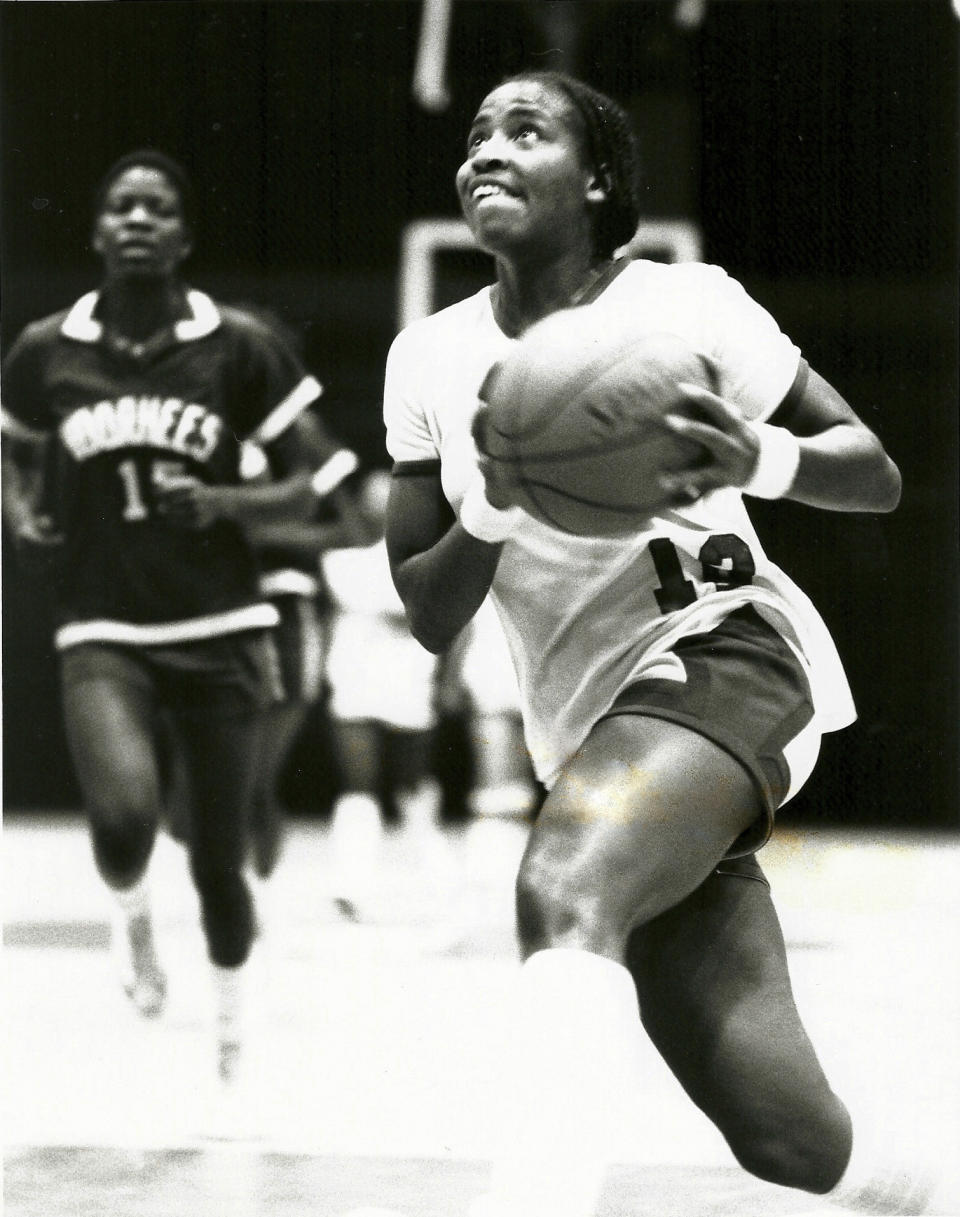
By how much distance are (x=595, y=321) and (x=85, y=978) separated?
13.1ft

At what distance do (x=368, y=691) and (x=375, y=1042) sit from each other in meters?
2.45

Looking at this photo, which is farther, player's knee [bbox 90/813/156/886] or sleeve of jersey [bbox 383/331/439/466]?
player's knee [bbox 90/813/156/886]

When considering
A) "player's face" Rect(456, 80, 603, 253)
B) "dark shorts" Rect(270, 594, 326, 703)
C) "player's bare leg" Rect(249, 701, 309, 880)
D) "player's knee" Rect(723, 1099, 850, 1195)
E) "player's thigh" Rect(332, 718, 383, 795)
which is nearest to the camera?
"player's knee" Rect(723, 1099, 850, 1195)

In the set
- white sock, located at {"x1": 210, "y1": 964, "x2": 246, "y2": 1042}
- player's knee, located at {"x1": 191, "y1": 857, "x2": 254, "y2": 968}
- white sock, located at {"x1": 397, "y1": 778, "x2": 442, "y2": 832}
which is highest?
player's knee, located at {"x1": 191, "y1": 857, "x2": 254, "y2": 968}

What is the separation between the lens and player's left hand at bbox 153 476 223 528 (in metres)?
3.94

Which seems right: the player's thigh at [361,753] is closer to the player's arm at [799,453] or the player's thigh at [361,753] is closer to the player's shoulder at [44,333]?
the player's shoulder at [44,333]

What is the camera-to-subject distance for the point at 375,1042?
4.86 metres

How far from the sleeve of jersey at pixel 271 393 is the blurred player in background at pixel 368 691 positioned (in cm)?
271

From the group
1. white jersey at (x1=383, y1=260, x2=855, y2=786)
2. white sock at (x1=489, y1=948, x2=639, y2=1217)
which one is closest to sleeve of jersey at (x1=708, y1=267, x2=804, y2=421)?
white jersey at (x1=383, y1=260, x2=855, y2=786)

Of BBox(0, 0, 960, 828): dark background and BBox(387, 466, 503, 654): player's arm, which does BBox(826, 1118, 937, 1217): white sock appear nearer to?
BBox(387, 466, 503, 654): player's arm

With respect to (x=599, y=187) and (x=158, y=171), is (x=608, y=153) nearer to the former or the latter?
(x=599, y=187)

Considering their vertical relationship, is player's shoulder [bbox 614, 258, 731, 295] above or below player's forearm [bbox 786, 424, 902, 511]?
above

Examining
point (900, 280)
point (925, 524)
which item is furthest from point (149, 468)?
point (925, 524)

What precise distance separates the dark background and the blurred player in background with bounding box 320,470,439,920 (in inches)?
30.6
